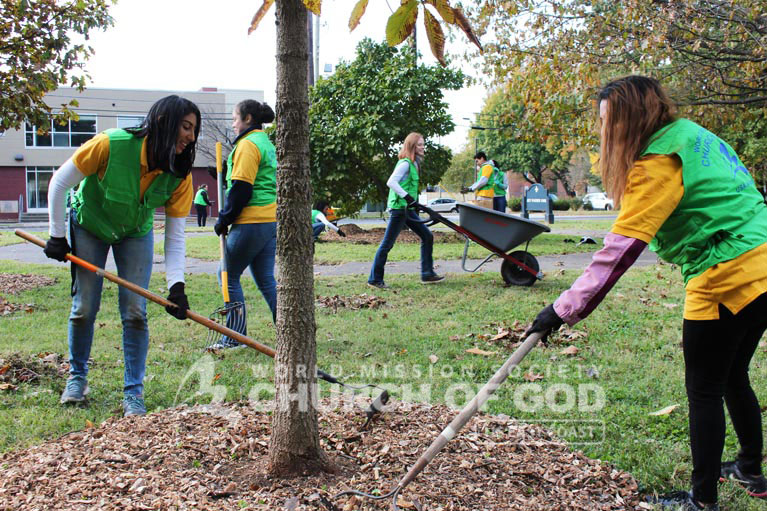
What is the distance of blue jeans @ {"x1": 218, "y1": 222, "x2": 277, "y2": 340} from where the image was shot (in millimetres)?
5176

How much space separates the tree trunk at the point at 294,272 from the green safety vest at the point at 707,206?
1407mm

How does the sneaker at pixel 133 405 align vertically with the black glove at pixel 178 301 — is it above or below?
below

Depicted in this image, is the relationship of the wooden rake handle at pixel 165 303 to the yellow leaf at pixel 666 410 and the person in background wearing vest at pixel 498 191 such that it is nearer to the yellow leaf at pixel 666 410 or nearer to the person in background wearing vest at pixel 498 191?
the yellow leaf at pixel 666 410

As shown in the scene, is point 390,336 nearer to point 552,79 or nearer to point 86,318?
point 86,318

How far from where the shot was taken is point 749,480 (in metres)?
2.84

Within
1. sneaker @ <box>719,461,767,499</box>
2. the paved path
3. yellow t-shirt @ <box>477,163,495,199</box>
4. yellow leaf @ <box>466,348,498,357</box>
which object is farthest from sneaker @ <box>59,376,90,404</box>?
yellow t-shirt @ <box>477,163,495,199</box>

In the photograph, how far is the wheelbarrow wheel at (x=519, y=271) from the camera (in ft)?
26.2

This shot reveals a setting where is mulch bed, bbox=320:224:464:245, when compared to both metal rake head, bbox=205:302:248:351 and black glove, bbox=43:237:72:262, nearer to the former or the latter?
metal rake head, bbox=205:302:248:351

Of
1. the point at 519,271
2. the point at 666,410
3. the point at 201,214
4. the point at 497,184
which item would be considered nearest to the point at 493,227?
the point at 519,271

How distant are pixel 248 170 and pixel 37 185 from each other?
40117 millimetres

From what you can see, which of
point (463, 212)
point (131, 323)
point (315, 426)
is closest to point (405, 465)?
point (315, 426)

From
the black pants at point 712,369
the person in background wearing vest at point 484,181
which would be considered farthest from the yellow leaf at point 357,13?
the person in background wearing vest at point 484,181

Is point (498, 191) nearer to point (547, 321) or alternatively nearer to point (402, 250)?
point (402, 250)

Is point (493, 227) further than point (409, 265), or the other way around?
point (409, 265)
